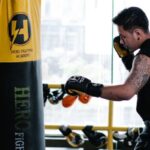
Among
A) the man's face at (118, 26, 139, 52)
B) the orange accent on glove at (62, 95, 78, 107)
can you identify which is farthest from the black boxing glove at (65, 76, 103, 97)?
the orange accent on glove at (62, 95, 78, 107)

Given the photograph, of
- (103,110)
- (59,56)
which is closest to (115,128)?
(103,110)

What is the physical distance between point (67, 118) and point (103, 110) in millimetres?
341

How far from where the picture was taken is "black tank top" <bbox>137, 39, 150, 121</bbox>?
1.95m

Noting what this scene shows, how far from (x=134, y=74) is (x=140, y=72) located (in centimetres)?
3

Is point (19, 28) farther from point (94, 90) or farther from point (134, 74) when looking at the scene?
point (134, 74)

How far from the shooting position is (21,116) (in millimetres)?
2043

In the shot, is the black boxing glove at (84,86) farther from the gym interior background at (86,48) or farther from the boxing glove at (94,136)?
the gym interior background at (86,48)

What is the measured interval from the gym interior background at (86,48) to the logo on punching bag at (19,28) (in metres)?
1.22

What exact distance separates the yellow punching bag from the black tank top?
0.59m

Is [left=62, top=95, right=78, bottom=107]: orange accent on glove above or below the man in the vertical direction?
below

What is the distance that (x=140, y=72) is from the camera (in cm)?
193

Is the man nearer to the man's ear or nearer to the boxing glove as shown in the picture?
the man's ear

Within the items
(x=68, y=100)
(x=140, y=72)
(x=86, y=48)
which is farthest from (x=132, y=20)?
(x=86, y=48)

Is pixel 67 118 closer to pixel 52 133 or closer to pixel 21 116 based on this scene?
pixel 52 133
